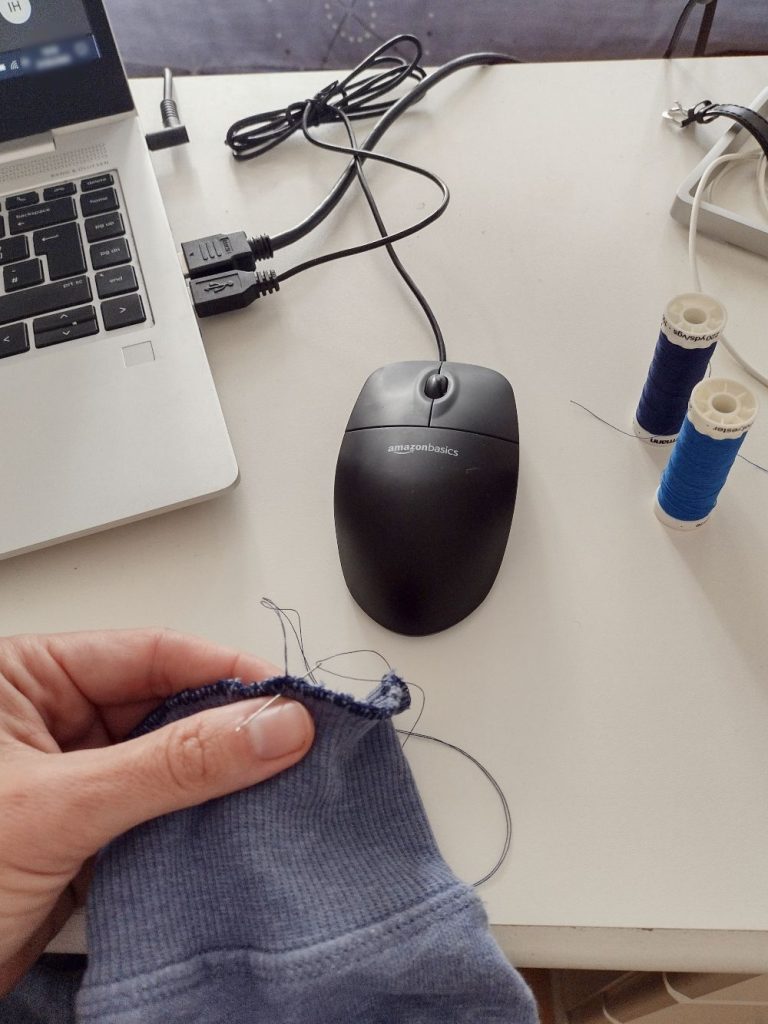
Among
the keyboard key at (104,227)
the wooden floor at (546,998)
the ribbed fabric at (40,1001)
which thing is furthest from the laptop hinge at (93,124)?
the wooden floor at (546,998)

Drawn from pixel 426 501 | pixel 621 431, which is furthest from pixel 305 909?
pixel 621 431

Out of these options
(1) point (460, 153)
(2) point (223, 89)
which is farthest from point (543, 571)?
(2) point (223, 89)

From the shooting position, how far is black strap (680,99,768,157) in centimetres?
53

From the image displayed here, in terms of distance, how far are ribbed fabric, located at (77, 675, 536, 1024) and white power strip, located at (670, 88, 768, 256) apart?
397mm

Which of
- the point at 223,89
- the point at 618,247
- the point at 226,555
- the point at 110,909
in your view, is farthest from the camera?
the point at 223,89

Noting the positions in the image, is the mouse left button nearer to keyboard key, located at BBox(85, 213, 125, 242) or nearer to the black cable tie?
keyboard key, located at BBox(85, 213, 125, 242)

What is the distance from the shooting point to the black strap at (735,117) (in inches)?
20.7

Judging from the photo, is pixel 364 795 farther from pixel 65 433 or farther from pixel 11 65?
A: pixel 11 65

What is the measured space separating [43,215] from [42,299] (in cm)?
8

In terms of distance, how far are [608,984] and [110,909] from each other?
43cm

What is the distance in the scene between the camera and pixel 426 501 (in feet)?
1.18

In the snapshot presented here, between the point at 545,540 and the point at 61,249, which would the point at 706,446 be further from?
the point at 61,249

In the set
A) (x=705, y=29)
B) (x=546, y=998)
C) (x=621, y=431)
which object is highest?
(x=705, y=29)

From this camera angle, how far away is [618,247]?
0.53m
